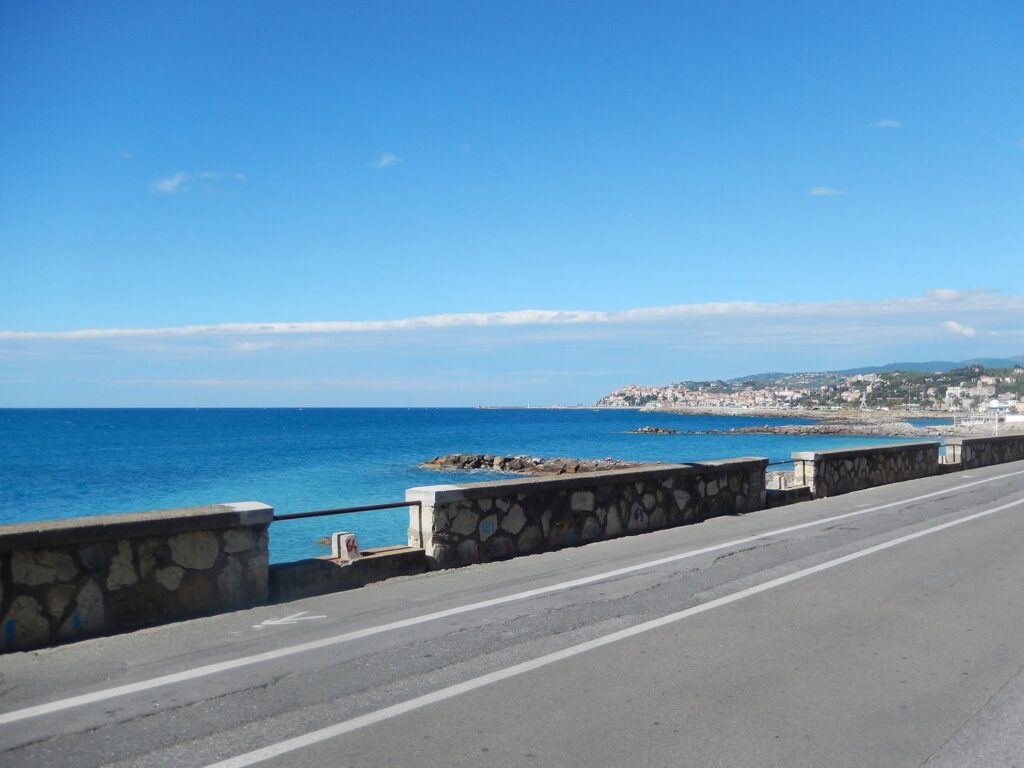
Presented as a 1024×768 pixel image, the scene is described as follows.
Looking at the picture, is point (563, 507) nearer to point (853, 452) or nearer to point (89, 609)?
point (89, 609)

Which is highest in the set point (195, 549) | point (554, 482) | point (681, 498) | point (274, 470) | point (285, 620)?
point (554, 482)

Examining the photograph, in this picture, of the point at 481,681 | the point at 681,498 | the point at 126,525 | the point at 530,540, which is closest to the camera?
the point at 481,681

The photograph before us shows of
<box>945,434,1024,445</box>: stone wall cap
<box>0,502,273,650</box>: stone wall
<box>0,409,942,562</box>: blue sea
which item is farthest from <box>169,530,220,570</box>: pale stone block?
<box>945,434,1024,445</box>: stone wall cap

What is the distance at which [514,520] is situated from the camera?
34.4ft

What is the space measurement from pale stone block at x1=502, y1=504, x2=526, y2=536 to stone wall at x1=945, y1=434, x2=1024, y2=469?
59.8 ft

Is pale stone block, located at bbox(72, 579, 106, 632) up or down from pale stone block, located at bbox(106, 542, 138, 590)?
down

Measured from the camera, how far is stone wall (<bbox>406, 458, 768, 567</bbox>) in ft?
31.8

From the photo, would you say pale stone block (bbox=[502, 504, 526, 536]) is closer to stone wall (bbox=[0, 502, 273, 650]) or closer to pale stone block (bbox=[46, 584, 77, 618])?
stone wall (bbox=[0, 502, 273, 650])

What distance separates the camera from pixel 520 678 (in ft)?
19.1

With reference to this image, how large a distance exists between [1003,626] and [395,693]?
16.1 feet

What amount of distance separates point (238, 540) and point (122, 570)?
1018mm

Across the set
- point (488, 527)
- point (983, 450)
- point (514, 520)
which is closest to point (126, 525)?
point (488, 527)

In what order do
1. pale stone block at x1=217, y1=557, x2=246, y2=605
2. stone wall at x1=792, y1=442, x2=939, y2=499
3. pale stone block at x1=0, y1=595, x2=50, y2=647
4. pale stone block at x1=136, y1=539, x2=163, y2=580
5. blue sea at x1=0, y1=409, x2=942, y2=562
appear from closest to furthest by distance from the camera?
pale stone block at x1=0, y1=595, x2=50, y2=647, pale stone block at x1=136, y1=539, x2=163, y2=580, pale stone block at x1=217, y1=557, x2=246, y2=605, stone wall at x1=792, y1=442, x2=939, y2=499, blue sea at x1=0, y1=409, x2=942, y2=562

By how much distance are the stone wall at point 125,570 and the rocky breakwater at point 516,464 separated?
1998 inches
